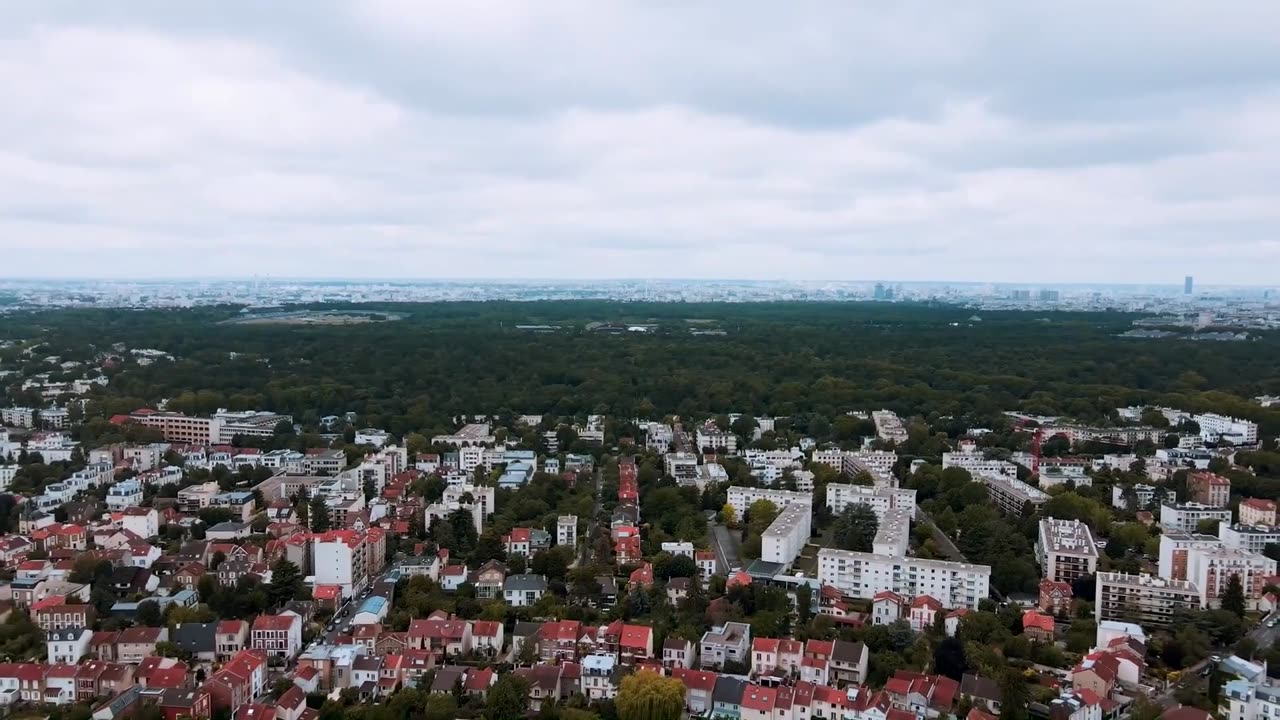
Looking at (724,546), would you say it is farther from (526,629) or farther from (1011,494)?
(1011,494)

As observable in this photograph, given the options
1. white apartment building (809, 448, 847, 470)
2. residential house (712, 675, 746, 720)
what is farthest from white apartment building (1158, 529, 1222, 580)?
white apartment building (809, 448, 847, 470)

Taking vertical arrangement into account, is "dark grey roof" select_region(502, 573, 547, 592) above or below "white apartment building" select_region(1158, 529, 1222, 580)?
below

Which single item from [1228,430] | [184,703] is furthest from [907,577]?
[1228,430]

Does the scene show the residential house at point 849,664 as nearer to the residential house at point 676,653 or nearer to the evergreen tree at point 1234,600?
the residential house at point 676,653

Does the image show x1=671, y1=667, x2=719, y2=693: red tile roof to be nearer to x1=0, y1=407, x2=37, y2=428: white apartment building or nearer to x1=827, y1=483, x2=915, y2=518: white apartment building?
x1=827, y1=483, x2=915, y2=518: white apartment building

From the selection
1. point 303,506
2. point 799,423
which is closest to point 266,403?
point 303,506

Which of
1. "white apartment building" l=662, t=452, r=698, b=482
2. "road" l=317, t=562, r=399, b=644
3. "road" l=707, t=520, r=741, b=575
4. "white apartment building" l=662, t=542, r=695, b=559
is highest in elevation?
"white apartment building" l=662, t=452, r=698, b=482

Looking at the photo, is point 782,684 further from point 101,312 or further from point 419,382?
point 101,312
